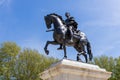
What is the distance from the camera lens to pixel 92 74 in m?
15.2

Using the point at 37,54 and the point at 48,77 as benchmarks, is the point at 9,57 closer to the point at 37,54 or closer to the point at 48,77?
the point at 37,54

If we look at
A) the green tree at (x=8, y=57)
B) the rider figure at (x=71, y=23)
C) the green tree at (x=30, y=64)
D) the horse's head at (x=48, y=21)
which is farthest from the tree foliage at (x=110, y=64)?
the horse's head at (x=48, y=21)

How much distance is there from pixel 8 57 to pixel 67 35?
82.9 ft

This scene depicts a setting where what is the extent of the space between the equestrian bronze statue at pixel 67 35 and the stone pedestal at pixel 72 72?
1.12 m

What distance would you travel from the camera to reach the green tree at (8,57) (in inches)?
1553

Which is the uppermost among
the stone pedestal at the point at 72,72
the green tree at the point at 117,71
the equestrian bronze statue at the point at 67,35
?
the equestrian bronze statue at the point at 67,35

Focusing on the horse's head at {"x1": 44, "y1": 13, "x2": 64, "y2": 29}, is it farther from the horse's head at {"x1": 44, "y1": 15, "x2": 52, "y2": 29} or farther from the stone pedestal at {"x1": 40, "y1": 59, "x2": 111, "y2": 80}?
the stone pedestal at {"x1": 40, "y1": 59, "x2": 111, "y2": 80}

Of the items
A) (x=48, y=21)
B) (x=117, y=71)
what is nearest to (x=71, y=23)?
(x=48, y=21)

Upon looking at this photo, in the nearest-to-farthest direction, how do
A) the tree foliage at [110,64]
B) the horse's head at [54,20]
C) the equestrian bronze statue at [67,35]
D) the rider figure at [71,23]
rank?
1. the equestrian bronze statue at [67,35]
2. the horse's head at [54,20]
3. the rider figure at [71,23]
4. the tree foliage at [110,64]

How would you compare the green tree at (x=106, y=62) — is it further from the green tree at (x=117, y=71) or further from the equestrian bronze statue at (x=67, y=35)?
the equestrian bronze statue at (x=67, y=35)

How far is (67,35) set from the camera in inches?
658

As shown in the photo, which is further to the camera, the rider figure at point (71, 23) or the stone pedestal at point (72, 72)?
the rider figure at point (71, 23)

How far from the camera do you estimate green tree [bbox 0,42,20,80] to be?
39.4 metres

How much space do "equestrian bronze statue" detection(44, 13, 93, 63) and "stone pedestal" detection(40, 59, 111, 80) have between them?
3.66 feet
